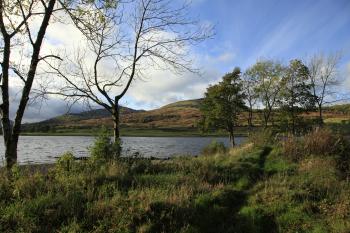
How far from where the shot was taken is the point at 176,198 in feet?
30.4

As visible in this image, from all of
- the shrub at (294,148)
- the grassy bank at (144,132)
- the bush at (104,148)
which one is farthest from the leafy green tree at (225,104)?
the grassy bank at (144,132)

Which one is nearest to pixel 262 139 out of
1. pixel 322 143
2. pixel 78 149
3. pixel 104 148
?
pixel 322 143

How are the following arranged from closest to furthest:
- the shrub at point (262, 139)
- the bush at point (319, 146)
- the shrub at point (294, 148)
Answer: the bush at point (319, 146) → the shrub at point (294, 148) → the shrub at point (262, 139)

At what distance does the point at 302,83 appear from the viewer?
53438 mm

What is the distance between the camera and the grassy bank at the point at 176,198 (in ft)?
26.1

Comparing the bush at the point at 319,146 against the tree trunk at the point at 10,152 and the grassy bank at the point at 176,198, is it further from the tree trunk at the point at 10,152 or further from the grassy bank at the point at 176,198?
the tree trunk at the point at 10,152

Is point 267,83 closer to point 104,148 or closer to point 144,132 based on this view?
point 104,148

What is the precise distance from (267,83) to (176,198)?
4704cm

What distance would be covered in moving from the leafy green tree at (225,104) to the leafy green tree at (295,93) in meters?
6.85

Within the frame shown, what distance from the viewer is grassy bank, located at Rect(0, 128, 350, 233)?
795 centimetres

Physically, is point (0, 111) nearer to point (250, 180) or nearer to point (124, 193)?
point (124, 193)

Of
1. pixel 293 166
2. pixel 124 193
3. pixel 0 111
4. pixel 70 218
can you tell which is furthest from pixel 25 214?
→ pixel 293 166

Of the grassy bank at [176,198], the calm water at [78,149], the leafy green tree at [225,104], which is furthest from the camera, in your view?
the leafy green tree at [225,104]

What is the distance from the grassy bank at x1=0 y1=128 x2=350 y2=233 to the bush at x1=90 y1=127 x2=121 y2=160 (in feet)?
2.21
